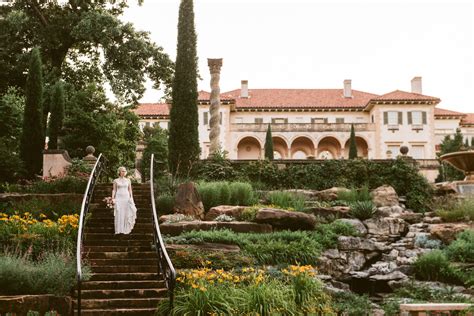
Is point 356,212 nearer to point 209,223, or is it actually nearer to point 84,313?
point 209,223

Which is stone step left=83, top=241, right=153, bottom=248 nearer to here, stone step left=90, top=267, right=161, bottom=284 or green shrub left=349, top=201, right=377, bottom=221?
stone step left=90, top=267, right=161, bottom=284

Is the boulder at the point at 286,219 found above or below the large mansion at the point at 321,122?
below

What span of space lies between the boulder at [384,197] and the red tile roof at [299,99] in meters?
36.9

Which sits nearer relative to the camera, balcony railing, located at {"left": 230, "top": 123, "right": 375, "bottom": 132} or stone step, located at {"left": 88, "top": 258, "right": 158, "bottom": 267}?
stone step, located at {"left": 88, "top": 258, "right": 158, "bottom": 267}

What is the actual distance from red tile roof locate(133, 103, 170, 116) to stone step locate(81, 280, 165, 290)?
48069mm

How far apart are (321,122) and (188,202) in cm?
4039

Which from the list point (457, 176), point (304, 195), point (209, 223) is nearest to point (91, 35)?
point (304, 195)

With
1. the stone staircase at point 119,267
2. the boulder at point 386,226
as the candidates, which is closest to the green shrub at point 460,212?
the boulder at point 386,226

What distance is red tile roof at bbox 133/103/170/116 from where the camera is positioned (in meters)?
58.0

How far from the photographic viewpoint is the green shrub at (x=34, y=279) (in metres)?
9.15

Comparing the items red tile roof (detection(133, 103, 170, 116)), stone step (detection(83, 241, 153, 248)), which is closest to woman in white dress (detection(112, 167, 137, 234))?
stone step (detection(83, 241, 153, 248))

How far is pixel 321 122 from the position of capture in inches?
2162

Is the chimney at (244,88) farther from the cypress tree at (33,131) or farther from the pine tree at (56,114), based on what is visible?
the cypress tree at (33,131)

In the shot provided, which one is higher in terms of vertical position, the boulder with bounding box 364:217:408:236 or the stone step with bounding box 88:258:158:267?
the boulder with bounding box 364:217:408:236
